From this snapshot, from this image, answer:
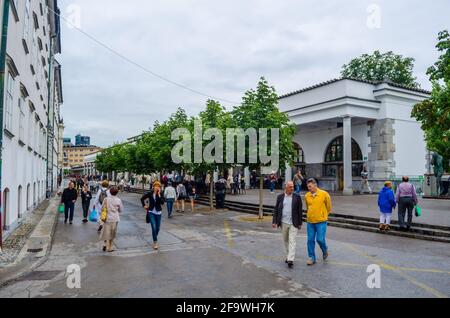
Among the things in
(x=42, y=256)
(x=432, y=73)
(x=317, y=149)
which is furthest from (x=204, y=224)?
(x=317, y=149)

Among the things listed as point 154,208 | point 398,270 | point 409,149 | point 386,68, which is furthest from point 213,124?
point 386,68

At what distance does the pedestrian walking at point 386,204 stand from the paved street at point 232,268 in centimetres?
53

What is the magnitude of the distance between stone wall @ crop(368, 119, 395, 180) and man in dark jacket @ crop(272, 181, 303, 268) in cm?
1994

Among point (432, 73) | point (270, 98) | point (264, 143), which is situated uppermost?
point (432, 73)

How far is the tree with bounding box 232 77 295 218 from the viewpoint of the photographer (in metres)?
15.3

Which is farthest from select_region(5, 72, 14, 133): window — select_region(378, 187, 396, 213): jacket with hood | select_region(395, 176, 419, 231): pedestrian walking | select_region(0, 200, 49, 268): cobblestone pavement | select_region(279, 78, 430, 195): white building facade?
select_region(279, 78, 430, 195): white building facade

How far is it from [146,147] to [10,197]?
859 inches

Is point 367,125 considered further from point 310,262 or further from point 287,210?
point 310,262

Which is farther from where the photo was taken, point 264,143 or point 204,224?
point 264,143

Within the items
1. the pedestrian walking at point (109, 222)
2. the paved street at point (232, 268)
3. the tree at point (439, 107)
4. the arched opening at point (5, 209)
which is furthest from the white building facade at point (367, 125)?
the arched opening at point (5, 209)

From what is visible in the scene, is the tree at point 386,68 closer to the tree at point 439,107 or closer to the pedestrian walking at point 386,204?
the tree at point 439,107

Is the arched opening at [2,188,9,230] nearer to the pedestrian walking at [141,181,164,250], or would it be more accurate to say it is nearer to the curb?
the curb

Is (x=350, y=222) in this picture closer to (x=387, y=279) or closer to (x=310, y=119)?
(x=387, y=279)

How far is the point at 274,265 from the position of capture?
7438mm
